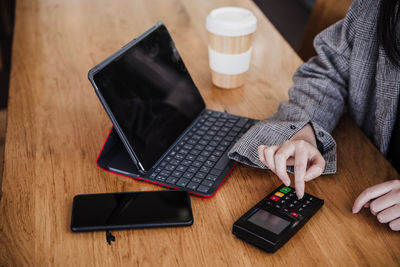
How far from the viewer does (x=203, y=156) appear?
2.09 ft

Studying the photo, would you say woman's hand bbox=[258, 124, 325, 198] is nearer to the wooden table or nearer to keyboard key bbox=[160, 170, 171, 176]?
the wooden table

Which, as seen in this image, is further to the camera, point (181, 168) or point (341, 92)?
point (341, 92)

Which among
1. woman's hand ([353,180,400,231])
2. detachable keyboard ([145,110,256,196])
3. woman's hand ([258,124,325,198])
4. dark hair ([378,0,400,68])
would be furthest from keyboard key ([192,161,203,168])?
dark hair ([378,0,400,68])

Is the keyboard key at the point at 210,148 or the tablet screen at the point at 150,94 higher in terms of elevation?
the tablet screen at the point at 150,94

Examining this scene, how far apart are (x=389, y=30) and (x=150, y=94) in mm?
441

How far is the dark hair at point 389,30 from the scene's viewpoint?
0.65 meters

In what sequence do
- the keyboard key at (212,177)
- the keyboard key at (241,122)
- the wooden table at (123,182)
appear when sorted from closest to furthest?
the wooden table at (123,182) → the keyboard key at (212,177) → the keyboard key at (241,122)

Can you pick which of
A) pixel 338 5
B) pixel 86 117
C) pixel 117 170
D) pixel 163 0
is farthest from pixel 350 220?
pixel 163 0

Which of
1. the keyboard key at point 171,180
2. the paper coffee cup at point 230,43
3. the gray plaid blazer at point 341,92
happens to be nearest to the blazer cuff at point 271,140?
the gray plaid blazer at point 341,92

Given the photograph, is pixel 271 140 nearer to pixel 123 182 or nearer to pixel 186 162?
pixel 186 162

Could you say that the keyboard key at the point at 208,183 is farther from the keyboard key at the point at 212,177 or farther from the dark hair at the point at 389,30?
the dark hair at the point at 389,30

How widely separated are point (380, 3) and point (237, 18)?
275mm

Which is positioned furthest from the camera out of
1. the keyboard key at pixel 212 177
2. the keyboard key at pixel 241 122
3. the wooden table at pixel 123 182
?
the keyboard key at pixel 241 122

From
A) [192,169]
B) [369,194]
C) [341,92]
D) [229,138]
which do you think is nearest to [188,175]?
[192,169]
